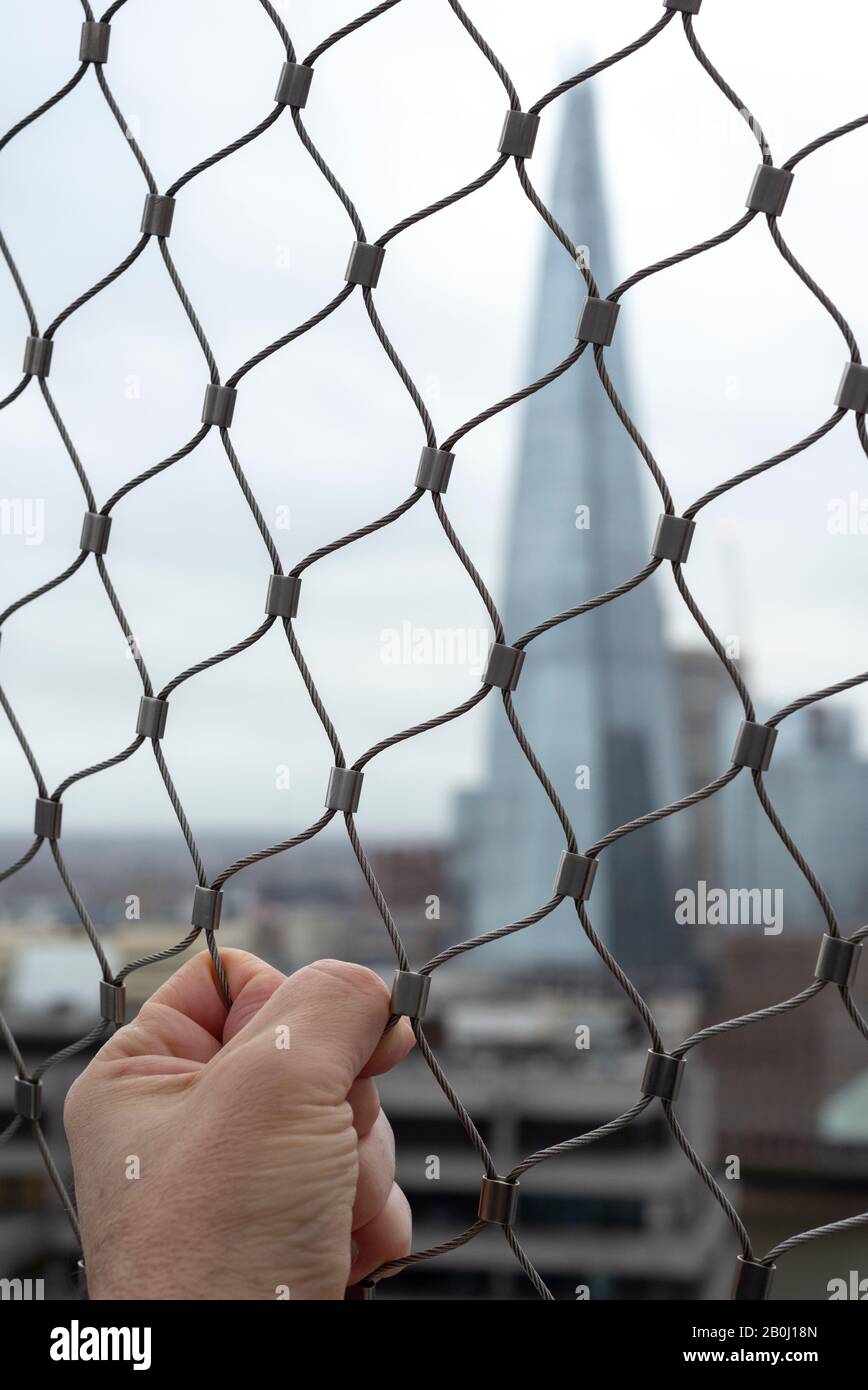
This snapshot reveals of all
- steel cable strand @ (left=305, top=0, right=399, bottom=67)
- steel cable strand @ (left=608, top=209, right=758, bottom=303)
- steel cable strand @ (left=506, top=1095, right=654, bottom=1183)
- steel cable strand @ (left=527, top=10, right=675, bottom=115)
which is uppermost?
steel cable strand @ (left=305, top=0, right=399, bottom=67)

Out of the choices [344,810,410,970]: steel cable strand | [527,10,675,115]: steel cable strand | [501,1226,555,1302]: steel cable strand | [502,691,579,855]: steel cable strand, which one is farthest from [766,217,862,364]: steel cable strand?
[501,1226,555,1302]: steel cable strand

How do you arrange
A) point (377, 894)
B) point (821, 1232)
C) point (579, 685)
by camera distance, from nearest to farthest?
point (821, 1232) → point (377, 894) → point (579, 685)

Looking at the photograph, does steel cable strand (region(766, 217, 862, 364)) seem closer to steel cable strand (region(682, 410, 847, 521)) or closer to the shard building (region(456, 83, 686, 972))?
steel cable strand (region(682, 410, 847, 521))

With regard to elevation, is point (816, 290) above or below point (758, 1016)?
above

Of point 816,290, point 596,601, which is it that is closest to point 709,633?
point 596,601

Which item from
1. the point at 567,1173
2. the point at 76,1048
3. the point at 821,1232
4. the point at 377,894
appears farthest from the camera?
the point at 567,1173

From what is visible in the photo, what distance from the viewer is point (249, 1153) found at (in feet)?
1.63

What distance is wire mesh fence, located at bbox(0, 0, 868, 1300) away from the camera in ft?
1.71

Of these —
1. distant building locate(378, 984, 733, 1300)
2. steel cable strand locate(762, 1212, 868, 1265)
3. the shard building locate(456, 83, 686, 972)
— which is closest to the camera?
steel cable strand locate(762, 1212, 868, 1265)

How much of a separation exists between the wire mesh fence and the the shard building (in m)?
12.6

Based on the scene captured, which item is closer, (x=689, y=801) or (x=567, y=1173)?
(x=689, y=801)

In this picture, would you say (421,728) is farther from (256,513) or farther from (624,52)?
(624,52)

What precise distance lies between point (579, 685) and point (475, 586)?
16318 millimetres

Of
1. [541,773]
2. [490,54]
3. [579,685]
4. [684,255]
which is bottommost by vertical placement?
[541,773]
